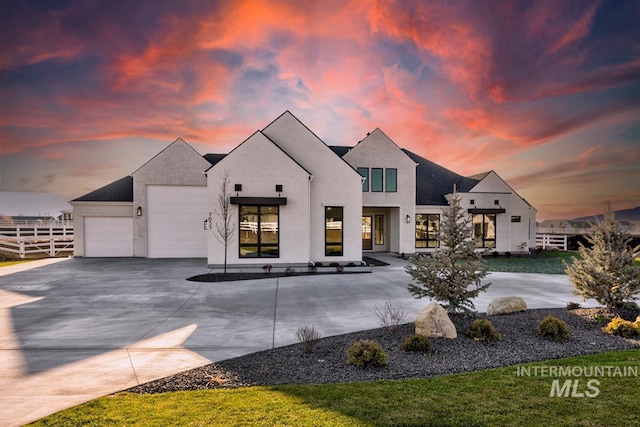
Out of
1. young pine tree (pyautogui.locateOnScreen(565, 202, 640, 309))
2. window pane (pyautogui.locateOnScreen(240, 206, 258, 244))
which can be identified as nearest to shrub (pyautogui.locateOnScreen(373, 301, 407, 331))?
young pine tree (pyautogui.locateOnScreen(565, 202, 640, 309))

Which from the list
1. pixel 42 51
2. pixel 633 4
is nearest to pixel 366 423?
pixel 42 51

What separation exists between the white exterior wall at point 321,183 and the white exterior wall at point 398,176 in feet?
12.3

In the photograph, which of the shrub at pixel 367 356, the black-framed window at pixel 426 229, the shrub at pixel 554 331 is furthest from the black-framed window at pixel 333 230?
the shrub at pixel 367 356

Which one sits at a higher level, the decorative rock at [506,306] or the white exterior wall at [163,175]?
the white exterior wall at [163,175]

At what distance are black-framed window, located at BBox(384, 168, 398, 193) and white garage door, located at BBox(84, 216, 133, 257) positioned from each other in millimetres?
16918

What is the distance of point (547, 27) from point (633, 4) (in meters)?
4.13

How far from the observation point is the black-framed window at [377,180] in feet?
69.3

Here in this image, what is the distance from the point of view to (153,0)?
41.0 feet

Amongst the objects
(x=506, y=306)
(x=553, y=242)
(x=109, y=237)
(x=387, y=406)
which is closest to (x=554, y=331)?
(x=506, y=306)

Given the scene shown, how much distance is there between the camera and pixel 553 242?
92.5 feet

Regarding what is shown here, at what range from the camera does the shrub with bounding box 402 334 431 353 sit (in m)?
5.41

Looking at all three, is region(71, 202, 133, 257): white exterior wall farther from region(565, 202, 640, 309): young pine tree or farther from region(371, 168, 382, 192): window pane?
region(565, 202, 640, 309): young pine tree

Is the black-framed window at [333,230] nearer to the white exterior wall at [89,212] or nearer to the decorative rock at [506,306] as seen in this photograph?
the decorative rock at [506,306]

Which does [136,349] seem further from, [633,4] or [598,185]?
[598,185]
